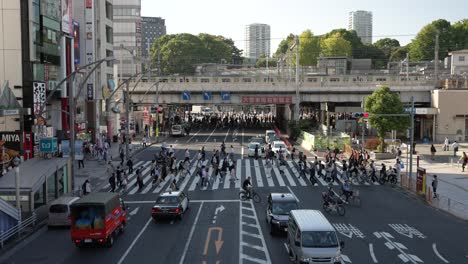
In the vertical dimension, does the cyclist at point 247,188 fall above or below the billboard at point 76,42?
below

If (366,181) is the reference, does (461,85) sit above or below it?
above

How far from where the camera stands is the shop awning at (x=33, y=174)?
2506 cm

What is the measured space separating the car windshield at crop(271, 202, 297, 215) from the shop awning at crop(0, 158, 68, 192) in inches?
439

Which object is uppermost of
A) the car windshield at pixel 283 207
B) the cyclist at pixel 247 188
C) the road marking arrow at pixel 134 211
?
the car windshield at pixel 283 207

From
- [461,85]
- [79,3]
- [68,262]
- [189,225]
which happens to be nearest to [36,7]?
[79,3]

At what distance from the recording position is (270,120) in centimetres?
11512

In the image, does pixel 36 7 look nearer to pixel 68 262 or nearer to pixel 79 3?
pixel 79 3

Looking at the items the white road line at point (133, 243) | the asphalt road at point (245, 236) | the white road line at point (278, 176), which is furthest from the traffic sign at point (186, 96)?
the white road line at point (133, 243)

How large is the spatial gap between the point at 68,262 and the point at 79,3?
48.0m

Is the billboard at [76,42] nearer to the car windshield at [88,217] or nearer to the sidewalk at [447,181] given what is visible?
the sidewalk at [447,181]

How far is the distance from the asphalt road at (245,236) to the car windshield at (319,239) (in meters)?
1.88

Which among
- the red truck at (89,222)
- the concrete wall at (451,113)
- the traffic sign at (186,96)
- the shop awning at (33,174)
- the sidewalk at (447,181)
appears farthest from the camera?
the traffic sign at (186,96)

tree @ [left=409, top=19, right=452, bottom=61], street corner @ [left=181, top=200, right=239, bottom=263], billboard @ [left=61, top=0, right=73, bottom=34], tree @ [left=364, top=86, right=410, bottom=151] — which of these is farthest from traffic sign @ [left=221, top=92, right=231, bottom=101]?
tree @ [left=409, top=19, right=452, bottom=61]

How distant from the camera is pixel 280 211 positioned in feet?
76.3
